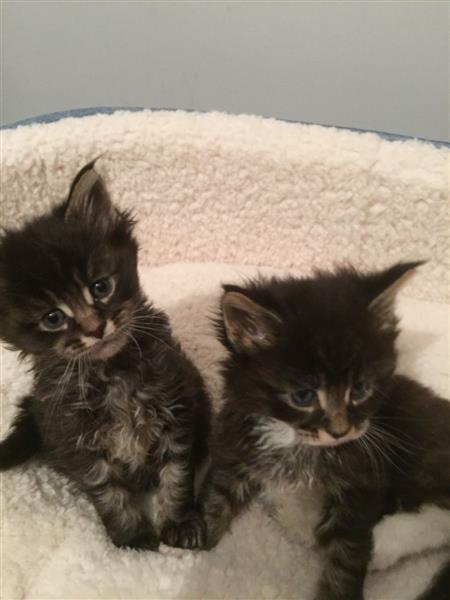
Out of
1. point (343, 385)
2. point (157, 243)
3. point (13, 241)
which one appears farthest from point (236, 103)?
point (343, 385)

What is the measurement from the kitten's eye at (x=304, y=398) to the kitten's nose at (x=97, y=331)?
436 mm

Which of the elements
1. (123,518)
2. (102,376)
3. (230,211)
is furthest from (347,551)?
(230,211)

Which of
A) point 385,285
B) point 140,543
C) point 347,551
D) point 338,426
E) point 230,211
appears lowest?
point 140,543

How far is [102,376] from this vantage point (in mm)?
1568

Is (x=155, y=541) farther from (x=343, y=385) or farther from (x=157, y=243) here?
(x=157, y=243)

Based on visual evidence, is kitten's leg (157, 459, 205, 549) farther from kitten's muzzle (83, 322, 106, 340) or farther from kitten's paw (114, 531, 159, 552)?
kitten's muzzle (83, 322, 106, 340)

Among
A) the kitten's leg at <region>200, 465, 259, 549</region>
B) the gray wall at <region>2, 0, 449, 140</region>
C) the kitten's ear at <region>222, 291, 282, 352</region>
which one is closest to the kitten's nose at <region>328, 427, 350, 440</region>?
the kitten's ear at <region>222, 291, 282, 352</region>

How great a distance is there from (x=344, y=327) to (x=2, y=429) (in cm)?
115

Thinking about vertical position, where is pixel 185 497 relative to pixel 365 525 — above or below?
below

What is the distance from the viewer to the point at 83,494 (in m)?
1.84

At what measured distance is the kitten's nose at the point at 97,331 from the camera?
1.43 meters

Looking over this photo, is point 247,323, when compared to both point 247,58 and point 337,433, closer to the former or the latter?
point 337,433

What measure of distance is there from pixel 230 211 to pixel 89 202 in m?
0.84

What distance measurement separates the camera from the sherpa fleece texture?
6.02ft
